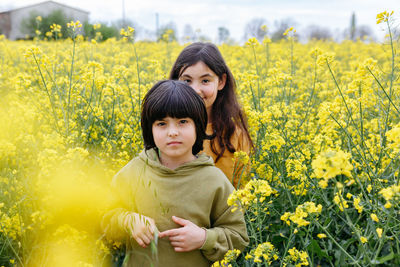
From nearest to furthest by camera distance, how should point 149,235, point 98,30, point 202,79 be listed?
point 149,235 < point 202,79 < point 98,30

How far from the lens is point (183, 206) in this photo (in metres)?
1.68

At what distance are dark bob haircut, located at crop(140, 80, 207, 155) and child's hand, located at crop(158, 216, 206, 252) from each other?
1.43 feet

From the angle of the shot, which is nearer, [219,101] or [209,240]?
[209,240]

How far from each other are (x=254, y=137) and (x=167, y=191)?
1.50 m

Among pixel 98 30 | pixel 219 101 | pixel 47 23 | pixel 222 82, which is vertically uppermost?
pixel 47 23

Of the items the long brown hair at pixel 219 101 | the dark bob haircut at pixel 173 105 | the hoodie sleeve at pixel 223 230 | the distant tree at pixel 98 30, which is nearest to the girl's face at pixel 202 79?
the long brown hair at pixel 219 101

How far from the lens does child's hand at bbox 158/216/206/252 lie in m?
1.61

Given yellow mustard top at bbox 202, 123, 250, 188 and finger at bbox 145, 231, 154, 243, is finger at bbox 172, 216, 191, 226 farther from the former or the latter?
yellow mustard top at bbox 202, 123, 250, 188

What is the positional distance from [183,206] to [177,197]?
0.16 ft

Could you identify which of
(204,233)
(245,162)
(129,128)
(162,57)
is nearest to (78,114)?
(129,128)

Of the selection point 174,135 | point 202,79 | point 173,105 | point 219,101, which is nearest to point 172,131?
point 174,135

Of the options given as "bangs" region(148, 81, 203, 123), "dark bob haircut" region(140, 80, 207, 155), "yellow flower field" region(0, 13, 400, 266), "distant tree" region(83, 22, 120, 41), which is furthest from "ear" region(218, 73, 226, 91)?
"distant tree" region(83, 22, 120, 41)

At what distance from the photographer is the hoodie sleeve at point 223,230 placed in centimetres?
167

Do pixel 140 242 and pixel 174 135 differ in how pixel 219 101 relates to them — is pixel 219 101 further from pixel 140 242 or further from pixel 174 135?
pixel 140 242
